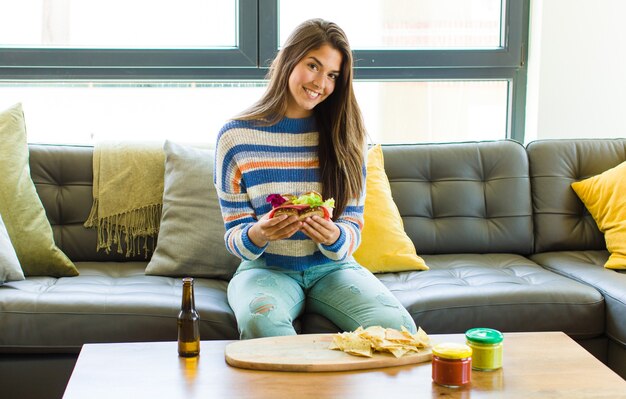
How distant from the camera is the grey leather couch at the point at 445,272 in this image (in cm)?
228

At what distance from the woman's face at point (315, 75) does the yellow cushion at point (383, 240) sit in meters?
0.53

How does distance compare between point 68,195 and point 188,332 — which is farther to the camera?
point 68,195

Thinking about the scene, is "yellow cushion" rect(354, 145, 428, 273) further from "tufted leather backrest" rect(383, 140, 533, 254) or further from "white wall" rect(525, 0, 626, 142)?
"white wall" rect(525, 0, 626, 142)

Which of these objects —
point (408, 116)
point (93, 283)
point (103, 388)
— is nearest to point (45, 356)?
point (93, 283)

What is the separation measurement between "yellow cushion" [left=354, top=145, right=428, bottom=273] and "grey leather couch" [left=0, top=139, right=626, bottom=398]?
44 millimetres

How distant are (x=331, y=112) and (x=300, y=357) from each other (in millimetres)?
951

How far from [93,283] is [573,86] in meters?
2.20

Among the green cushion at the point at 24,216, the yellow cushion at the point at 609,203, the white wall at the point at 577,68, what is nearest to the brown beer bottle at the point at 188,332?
the green cushion at the point at 24,216

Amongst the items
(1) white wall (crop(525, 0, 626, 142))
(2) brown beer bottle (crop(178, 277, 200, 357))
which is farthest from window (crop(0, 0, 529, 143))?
(2) brown beer bottle (crop(178, 277, 200, 357))

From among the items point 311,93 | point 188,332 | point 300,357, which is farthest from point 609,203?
point 188,332

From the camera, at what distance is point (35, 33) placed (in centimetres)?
331

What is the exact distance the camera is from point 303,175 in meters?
2.41

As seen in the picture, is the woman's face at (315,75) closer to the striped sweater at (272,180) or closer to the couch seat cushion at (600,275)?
the striped sweater at (272,180)

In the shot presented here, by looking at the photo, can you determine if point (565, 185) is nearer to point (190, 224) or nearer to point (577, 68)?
point (577, 68)
